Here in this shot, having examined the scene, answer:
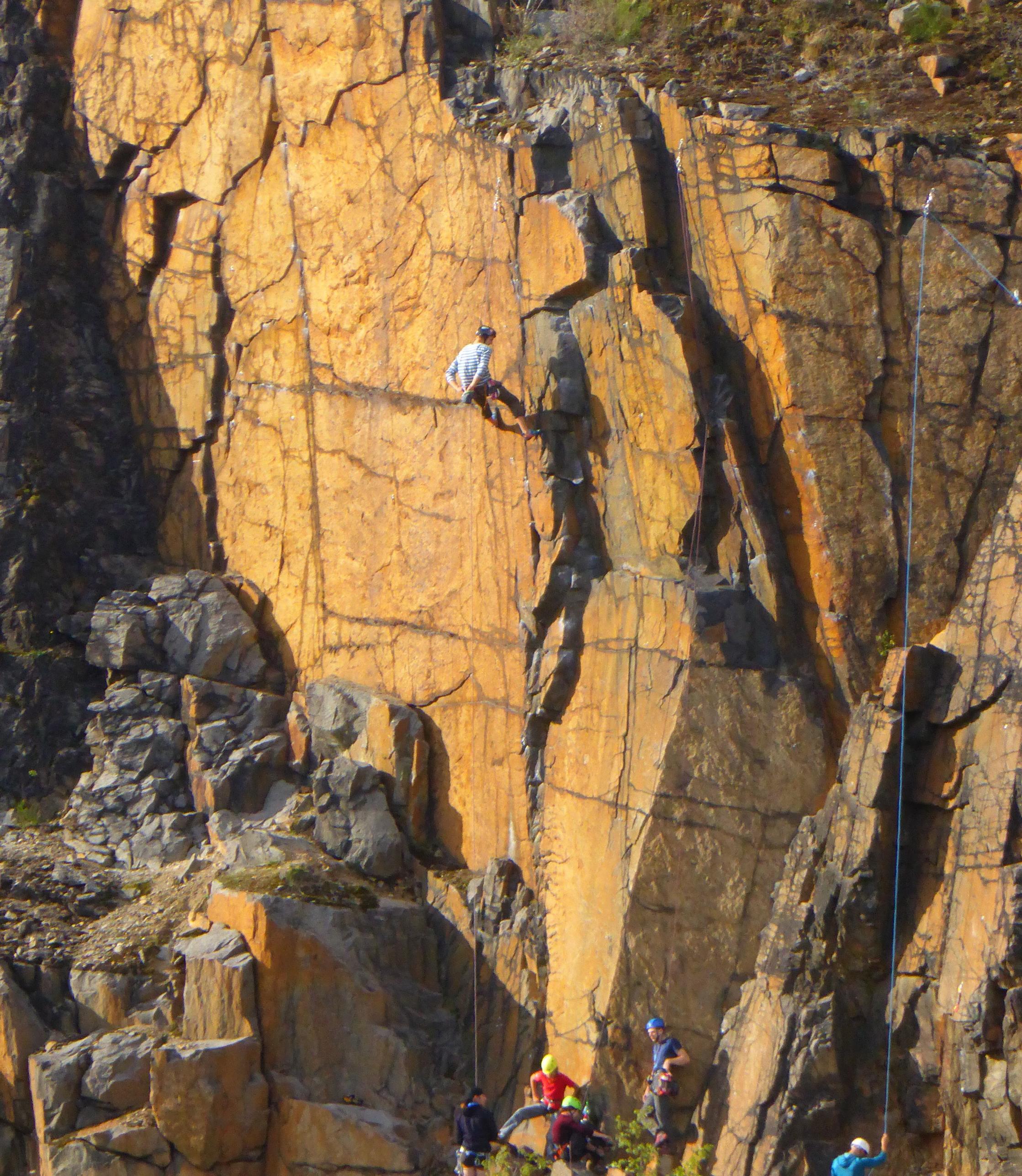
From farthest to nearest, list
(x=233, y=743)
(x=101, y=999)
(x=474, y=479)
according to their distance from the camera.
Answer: (x=233, y=743) < (x=474, y=479) < (x=101, y=999)

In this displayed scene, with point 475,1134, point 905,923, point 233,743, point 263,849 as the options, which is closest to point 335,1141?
point 475,1134

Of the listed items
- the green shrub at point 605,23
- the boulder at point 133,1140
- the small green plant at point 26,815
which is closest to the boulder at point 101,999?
the boulder at point 133,1140

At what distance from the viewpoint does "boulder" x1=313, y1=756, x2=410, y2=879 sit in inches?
642

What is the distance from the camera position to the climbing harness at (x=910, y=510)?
13508 millimetres

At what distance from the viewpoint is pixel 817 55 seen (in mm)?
17203

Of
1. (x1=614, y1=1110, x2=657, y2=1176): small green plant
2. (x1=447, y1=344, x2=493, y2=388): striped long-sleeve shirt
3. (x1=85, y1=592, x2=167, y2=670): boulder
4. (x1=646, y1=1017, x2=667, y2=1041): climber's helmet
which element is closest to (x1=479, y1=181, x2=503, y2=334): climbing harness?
(x1=447, y1=344, x2=493, y2=388): striped long-sleeve shirt

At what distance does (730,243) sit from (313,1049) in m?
8.59

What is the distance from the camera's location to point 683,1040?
1452 centimetres

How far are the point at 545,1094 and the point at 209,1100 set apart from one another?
10.0ft

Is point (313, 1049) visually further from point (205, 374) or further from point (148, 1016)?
point (205, 374)

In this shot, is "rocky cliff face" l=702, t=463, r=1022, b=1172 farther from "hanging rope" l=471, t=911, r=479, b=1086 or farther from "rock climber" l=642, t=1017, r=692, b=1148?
"hanging rope" l=471, t=911, r=479, b=1086

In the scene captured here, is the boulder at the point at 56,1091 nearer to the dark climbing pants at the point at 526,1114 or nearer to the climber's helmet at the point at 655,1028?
the dark climbing pants at the point at 526,1114

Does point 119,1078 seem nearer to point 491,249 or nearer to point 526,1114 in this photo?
point 526,1114

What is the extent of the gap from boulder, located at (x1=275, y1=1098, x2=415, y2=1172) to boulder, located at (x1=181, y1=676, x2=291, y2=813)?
3725 millimetres
